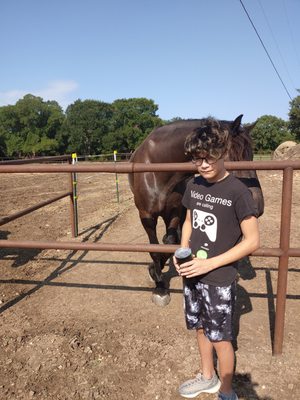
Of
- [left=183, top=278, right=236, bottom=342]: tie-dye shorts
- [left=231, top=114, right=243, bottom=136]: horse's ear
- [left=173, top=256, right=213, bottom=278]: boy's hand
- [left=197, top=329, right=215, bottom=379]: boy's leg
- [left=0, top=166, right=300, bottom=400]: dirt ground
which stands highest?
[left=231, top=114, right=243, bottom=136]: horse's ear

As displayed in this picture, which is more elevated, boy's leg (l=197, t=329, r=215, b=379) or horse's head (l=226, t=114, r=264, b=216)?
horse's head (l=226, t=114, r=264, b=216)

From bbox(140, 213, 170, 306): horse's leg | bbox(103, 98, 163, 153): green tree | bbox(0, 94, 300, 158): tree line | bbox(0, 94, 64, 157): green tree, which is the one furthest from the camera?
bbox(103, 98, 163, 153): green tree

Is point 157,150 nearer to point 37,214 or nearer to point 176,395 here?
point 176,395

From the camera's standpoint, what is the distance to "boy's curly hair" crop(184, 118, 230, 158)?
143cm

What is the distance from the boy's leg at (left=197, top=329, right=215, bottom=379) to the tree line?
49.0m

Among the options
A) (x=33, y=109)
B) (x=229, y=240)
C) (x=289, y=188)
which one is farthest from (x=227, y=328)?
(x=33, y=109)

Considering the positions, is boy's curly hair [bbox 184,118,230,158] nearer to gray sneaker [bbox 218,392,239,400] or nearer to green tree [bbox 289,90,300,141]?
gray sneaker [bbox 218,392,239,400]

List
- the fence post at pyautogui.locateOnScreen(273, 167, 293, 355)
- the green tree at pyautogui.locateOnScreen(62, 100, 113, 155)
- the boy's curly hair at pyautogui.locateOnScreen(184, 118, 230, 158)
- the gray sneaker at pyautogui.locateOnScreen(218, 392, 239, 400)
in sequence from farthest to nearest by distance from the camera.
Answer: the green tree at pyautogui.locateOnScreen(62, 100, 113, 155)
the fence post at pyautogui.locateOnScreen(273, 167, 293, 355)
the gray sneaker at pyautogui.locateOnScreen(218, 392, 239, 400)
the boy's curly hair at pyautogui.locateOnScreen(184, 118, 230, 158)

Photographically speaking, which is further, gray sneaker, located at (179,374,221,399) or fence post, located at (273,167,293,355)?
fence post, located at (273,167,293,355)

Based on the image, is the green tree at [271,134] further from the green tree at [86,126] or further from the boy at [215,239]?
the boy at [215,239]

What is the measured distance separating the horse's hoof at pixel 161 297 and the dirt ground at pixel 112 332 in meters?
0.05

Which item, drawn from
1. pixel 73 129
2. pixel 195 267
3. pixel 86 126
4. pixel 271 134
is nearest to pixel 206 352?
pixel 195 267

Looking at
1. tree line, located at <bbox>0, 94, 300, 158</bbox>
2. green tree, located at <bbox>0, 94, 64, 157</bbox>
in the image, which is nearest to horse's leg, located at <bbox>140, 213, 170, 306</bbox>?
tree line, located at <bbox>0, 94, 300, 158</bbox>

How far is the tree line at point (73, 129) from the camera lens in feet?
173
